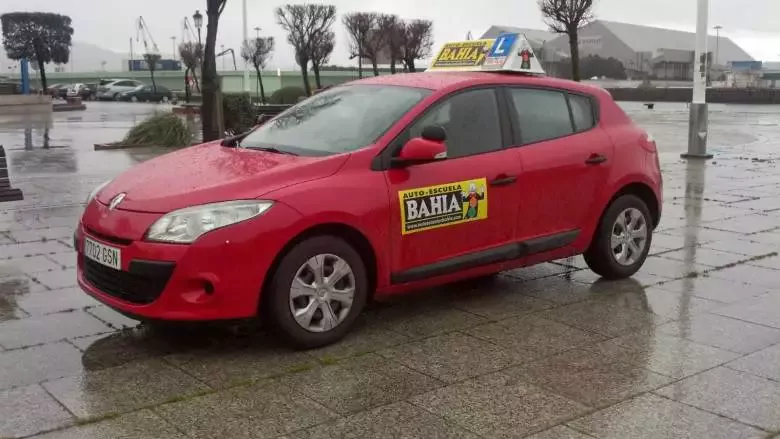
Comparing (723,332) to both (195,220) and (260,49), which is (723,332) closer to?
(195,220)

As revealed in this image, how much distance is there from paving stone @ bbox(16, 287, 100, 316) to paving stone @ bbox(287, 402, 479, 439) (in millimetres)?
2697

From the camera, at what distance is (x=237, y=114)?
19.8 m

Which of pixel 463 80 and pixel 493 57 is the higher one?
pixel 493 57

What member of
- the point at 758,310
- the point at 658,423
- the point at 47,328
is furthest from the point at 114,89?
the point at 658,423

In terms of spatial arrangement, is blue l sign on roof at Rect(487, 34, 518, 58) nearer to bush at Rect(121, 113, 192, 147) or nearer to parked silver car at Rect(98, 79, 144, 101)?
bush at Rect(121, 113, 192, 147)

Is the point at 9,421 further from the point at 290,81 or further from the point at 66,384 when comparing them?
the point at 290,81

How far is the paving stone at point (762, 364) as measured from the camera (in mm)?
4707

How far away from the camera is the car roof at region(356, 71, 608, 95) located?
233 inches

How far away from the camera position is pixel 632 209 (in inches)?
267

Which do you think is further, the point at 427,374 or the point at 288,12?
the point at 288,12

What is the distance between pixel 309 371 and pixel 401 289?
3.27 ft

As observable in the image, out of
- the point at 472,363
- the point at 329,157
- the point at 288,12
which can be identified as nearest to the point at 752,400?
the point at 472,363

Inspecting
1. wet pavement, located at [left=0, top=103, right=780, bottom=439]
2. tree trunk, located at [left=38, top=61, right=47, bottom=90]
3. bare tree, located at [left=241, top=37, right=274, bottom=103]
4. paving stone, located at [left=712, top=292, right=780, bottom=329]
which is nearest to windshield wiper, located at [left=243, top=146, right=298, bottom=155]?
wet pavement, located at [left=0, top=103, right=780, bottom=439]

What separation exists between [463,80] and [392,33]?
45183mm
